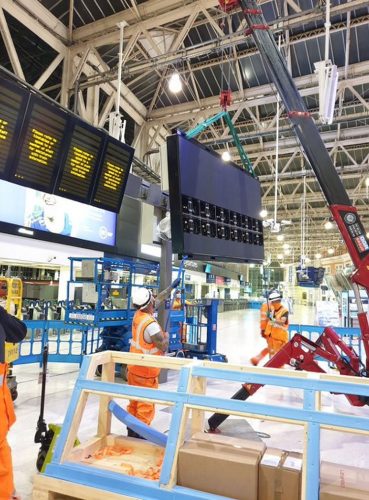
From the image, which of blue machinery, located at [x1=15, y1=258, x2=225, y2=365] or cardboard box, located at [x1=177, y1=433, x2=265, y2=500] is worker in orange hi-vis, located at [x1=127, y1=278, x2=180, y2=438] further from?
blue machinery, located at [x1=15, y1=258, x2=225, y2=365]

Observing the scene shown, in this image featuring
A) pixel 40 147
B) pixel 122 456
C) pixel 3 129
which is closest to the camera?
pixel 122 456

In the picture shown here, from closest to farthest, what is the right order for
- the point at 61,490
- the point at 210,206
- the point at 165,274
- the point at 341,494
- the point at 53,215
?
1. the point at 341,494
2. the point at 61,490
3. the point at 210,206
4. the point at 165,274
5. the point at 53,215

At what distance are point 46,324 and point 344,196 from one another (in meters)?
5.80

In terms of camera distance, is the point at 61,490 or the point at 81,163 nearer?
the point at 61,490

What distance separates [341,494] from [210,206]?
2918 millimetres

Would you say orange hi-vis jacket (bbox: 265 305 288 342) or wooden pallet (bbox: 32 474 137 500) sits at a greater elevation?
orange hi-vis jacket (bbox: 265 305 288 342)

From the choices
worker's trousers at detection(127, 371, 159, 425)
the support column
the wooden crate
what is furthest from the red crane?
the support column

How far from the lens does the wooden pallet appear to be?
7.76 ft

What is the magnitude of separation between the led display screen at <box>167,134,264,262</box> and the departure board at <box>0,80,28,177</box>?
285 centimetres

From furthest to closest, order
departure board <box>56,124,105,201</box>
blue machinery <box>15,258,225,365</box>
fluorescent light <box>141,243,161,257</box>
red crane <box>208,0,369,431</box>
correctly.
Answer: fluorescent light <box>141,243,161,257</box>
blue machinery <box>15,258,225,365</box>
departure board <box>56,124,105,201</box>
red crane <box>208,0,369,431</box>

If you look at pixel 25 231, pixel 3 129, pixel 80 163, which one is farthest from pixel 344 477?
pixel 25 231

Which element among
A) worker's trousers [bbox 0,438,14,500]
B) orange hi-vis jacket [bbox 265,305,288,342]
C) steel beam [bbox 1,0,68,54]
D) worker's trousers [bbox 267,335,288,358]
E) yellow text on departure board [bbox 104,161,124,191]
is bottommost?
worker's trousers [bbox 0,438,14,500]

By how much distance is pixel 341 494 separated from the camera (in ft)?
6.89

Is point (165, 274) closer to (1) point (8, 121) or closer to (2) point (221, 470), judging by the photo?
(1) point (8, 121)
